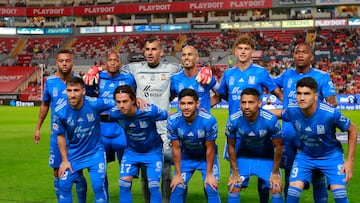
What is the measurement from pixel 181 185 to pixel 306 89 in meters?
2.10

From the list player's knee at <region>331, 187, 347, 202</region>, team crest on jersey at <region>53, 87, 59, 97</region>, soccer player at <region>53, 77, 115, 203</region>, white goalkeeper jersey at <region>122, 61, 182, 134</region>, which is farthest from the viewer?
white goalkeeper jersey at <region>122, 61, 182, 134</region>

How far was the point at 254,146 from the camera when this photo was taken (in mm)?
7625

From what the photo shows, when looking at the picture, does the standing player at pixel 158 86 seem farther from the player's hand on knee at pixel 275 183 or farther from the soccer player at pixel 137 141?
the player's hand on knee at pixel 275 183

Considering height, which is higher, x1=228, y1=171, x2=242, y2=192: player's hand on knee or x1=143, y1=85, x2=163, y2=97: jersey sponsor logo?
x1=143, y1=85, x2=163, y2=97: jersey sponsor logo

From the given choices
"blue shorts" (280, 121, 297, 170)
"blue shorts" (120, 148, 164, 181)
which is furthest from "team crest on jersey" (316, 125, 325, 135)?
"blue shorts" (120, 148, 164, 181)

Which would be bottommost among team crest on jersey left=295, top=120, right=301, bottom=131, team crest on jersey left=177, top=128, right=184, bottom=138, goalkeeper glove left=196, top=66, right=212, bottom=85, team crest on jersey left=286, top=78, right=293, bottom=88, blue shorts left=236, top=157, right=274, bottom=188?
blue shorts left=236, top=157, right=274, bottom=188

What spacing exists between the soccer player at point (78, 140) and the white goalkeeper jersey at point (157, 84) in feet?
3.75

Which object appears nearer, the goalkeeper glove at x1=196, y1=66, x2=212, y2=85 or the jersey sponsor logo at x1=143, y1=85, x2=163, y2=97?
the goalkeeper glove at x1=196, y1=66, x2=212, y2=85

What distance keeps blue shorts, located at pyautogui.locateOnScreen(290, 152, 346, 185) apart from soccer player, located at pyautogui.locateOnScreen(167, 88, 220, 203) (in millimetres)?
1089

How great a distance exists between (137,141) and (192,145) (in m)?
0.81

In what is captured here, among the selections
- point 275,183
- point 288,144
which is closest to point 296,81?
point 288,144

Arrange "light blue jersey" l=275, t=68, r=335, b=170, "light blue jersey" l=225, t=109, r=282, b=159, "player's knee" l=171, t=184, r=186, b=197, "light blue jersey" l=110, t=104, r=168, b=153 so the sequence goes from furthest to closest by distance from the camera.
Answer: "light blue jersey" l=275, t=68, r=335, b=170 < "light blue jersey" l=110, t=104, r=168, b=153 < "player's knee" l=171, t=184, r=186, b=197 < "light blue jersey" l=225, t=109, r=282, b=159

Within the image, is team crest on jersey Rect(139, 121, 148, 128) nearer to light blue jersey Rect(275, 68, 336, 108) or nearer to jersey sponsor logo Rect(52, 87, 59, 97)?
jersey sponsor logo Rect(52, 87, 59, 97)

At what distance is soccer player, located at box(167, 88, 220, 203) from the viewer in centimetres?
744
